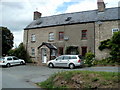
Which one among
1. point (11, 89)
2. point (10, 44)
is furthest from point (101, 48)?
point (10, 44)

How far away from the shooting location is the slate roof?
24.2 metres

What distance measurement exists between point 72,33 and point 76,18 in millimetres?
2959

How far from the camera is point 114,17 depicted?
23188 millimetres

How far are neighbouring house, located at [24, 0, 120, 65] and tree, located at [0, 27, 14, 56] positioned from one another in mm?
11666

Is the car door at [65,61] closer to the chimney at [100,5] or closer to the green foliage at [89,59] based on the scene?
the green foliage at [89,59]

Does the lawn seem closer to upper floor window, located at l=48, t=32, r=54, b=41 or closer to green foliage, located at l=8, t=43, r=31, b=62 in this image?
upper floor window, located at l=48, t=32, r=54, b=41

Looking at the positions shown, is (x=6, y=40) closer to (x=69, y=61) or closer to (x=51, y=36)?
(x=51, y=36)

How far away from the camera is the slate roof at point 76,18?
954 inches

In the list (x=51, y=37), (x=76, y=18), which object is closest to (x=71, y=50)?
(x=51, y=37)

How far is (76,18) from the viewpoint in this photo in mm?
26953

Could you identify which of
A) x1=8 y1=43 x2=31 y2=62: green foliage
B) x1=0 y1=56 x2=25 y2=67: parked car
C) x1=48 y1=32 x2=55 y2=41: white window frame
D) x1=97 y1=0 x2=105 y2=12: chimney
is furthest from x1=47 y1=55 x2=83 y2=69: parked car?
x1=8 y1=43 x2=31 y2=62: green foliage

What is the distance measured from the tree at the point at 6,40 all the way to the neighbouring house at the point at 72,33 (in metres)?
11.7

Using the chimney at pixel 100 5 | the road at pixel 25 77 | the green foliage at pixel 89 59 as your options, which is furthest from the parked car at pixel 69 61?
the chimney at pixel 100 5

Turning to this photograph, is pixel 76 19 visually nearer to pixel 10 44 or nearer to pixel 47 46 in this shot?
pixel 47 46
